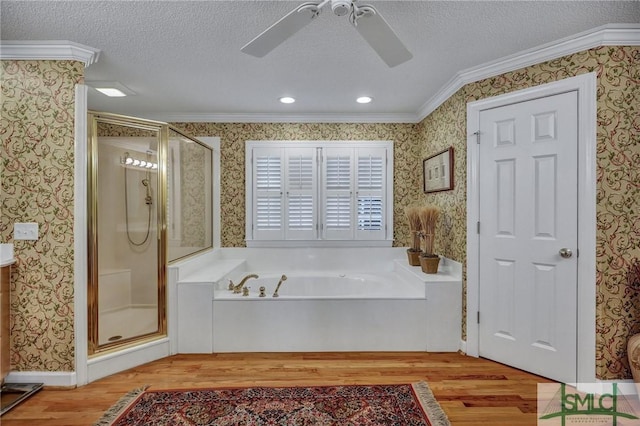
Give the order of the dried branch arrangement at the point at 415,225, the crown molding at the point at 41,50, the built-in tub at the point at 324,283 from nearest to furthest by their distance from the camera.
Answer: the crown molding at the point at 41,50 → the dried branch arrangement at the point at 415,225 → the built-in tub at the point at 324,283

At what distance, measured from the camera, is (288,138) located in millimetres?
3779

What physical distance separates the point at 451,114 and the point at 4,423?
153 inches

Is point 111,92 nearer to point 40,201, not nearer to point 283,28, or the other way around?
point 40,201

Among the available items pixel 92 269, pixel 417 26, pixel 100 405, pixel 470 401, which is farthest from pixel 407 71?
pixel 100 405

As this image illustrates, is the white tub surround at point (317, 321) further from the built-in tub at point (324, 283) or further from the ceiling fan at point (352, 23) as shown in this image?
the ceiling fan at point (352, 23)

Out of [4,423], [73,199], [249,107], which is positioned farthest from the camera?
[249,107]

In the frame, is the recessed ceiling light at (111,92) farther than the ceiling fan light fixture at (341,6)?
Yes

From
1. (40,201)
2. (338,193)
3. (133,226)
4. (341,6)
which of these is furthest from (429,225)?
(40,201)

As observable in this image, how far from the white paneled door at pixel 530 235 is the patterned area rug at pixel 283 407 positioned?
2.89 ft

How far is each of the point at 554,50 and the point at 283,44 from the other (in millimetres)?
1876

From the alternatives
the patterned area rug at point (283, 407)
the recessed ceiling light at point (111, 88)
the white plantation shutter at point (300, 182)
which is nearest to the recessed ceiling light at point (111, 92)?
the recessed ceiling light at point (111, 88)

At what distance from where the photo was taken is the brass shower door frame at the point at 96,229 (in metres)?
2.30

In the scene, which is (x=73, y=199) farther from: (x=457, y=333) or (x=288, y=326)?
(x=457, y=333)

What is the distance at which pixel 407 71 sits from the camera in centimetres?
260
